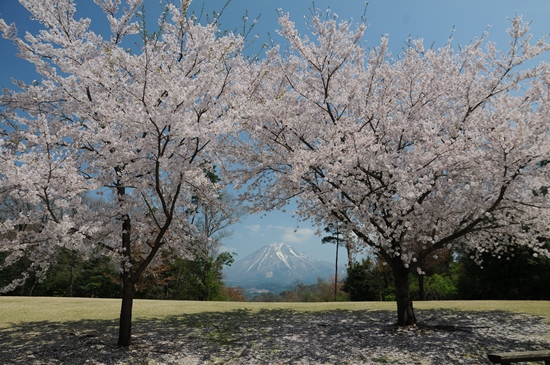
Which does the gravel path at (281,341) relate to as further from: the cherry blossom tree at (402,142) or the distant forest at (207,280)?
the distant forest at (207,280)

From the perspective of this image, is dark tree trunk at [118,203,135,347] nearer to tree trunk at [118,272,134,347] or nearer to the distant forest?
tree trunk at [118,272,134,347]

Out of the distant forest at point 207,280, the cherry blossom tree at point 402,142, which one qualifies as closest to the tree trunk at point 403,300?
the cherry blossom tree at point 402,142

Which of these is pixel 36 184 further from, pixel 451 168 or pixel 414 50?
pixel 414 50

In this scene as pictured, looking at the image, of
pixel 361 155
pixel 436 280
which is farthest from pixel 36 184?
pixel 436 280

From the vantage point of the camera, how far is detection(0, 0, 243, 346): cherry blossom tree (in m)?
6.62

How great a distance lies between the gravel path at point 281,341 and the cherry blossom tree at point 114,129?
4.08ft

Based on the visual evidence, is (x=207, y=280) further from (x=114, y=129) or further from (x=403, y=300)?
(x=114, y=129)

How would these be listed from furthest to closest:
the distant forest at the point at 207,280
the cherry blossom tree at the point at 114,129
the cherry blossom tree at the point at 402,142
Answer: the distant forest at the point at 207,280, the cherry blossom tree at the point at 402,142, the cherry blossom tree at the point at 114,129

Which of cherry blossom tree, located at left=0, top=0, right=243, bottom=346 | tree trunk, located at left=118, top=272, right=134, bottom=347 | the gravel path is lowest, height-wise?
the gravel path

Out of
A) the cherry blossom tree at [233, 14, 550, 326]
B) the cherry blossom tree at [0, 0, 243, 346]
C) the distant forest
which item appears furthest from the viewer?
the distant forest

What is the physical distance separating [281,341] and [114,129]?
6580mm

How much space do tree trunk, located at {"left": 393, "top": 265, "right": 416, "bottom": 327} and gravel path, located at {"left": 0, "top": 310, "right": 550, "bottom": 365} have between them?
1.38ft

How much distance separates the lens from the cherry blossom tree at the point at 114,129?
662 centimetres

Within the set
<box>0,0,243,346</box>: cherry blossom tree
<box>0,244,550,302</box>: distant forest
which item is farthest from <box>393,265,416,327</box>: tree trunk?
<box>0,244,550,302</box>: distant forest
